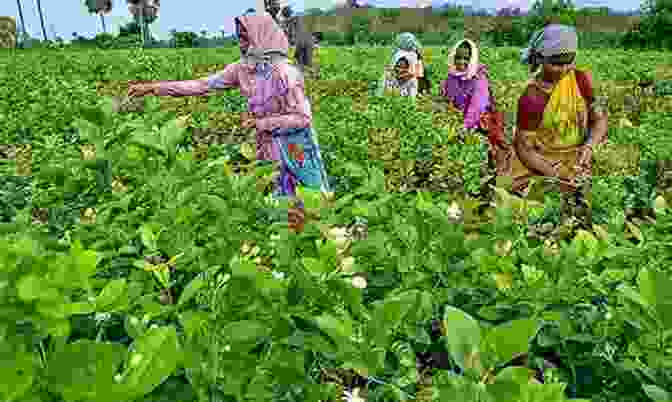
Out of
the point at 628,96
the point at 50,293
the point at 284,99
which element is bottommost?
the point at 628,96

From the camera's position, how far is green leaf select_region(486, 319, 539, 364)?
0.84 meters

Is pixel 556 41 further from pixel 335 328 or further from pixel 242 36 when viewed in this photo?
pixel 335 328

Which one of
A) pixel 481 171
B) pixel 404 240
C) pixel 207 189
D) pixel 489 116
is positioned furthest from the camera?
pixel 481 171

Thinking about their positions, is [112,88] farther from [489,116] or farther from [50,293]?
[50,293]

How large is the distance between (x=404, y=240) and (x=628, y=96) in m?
12.0

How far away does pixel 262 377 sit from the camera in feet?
2.96

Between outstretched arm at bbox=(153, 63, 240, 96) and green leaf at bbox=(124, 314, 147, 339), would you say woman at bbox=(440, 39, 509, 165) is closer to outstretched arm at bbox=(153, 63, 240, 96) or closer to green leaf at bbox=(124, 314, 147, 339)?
outstretched arm at bbox=(153, 63, 240, 96)

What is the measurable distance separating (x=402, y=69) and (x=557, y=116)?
344 cm

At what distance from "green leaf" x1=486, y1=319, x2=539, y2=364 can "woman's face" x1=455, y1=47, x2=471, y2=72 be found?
5.53 m

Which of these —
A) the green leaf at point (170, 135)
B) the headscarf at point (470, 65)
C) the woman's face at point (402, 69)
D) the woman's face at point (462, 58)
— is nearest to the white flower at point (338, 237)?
the green leaf at point (170, 135)

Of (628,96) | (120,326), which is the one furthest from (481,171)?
(628,96)

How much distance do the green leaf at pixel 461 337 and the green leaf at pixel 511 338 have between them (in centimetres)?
2

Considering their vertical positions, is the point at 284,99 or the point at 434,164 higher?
the point at 284,99

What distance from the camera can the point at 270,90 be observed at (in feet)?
13.9
